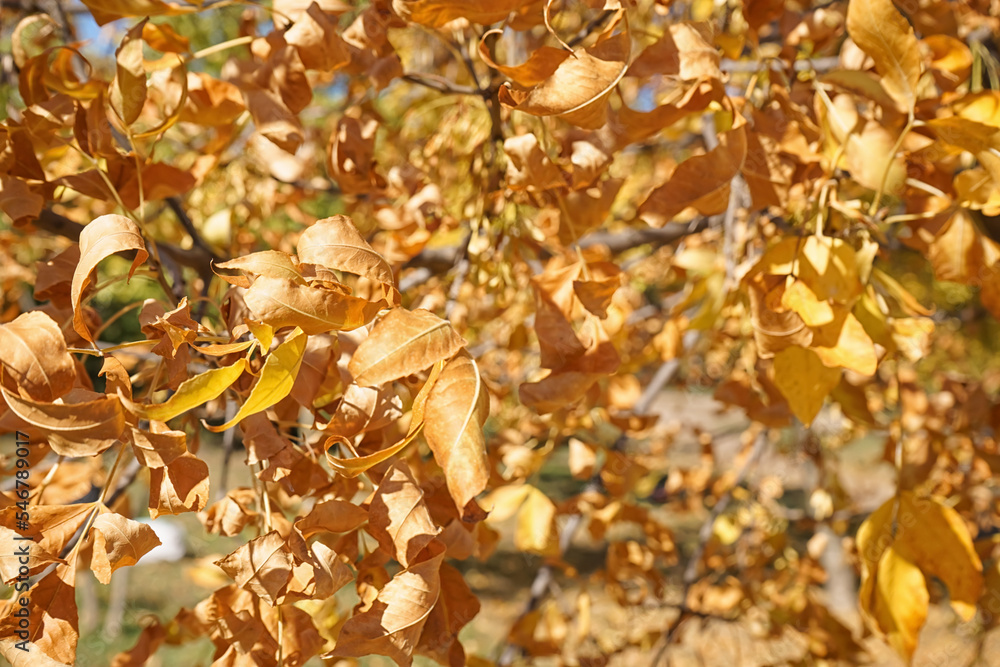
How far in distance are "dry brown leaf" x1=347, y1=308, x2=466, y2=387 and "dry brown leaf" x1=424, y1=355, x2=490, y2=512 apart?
0.07 feet

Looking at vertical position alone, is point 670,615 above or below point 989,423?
below

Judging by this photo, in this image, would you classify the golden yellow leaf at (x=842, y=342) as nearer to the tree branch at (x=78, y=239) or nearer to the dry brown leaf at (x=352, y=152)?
the dry brown leaf at (x=352, y=152)

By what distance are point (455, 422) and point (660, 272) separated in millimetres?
2330

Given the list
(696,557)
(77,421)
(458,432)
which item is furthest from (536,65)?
(696,557)

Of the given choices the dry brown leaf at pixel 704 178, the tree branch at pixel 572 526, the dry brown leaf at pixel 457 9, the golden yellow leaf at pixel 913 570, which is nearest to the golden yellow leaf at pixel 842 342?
the dry brown leaf at pixel 704 178

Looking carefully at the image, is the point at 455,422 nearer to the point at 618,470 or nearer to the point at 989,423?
the point at 618,470

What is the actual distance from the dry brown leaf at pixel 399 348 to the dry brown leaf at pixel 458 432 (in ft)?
0.07

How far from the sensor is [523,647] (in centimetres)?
146


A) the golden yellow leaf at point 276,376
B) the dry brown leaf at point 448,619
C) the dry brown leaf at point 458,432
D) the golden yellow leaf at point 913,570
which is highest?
the golden yellow leaf at point 276,376

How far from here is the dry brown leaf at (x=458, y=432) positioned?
1.50 feet

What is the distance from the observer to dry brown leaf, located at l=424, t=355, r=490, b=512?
1.50 feet

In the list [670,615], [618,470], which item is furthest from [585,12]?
[670,615]

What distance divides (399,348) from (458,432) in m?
0.07

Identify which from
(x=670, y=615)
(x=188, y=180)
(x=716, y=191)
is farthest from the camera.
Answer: (x=670, y=615)
